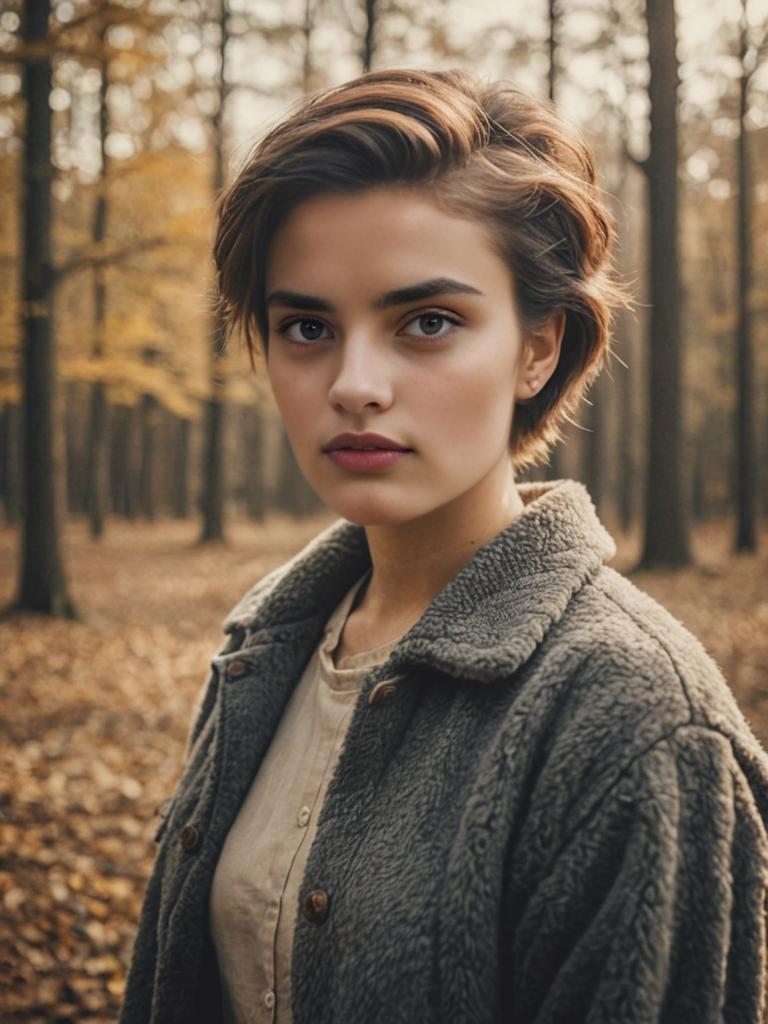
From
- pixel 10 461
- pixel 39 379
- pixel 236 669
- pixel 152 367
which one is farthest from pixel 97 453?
pixel 236 669

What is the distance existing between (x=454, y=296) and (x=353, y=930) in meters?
1.05

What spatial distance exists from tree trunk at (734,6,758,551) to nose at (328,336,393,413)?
12493mm

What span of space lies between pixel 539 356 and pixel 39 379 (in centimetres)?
789

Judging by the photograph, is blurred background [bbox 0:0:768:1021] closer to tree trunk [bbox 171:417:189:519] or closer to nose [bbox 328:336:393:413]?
nose [bbox 328:336:393:413]

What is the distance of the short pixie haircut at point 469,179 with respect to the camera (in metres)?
1.39

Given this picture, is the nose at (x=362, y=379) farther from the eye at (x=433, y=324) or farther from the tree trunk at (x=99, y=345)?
the tree trunk at (x=99, y=345)

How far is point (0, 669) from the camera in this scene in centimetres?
662

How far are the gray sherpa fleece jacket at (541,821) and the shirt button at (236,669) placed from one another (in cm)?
50

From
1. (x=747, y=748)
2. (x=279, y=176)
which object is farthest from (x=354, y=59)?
(x=747, y=748)

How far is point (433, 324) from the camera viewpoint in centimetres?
141

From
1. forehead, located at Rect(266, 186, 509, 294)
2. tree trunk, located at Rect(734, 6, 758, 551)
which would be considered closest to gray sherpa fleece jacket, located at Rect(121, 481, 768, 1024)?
forehead, located at Rect(266, 186, 509, 294)

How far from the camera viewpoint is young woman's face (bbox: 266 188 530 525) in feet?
4.53

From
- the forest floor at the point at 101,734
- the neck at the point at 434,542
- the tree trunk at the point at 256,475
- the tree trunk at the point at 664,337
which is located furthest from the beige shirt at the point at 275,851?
the tree trunk at the point at 256,475

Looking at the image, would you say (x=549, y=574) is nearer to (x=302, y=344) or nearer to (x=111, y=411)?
(x=302, y=344)
